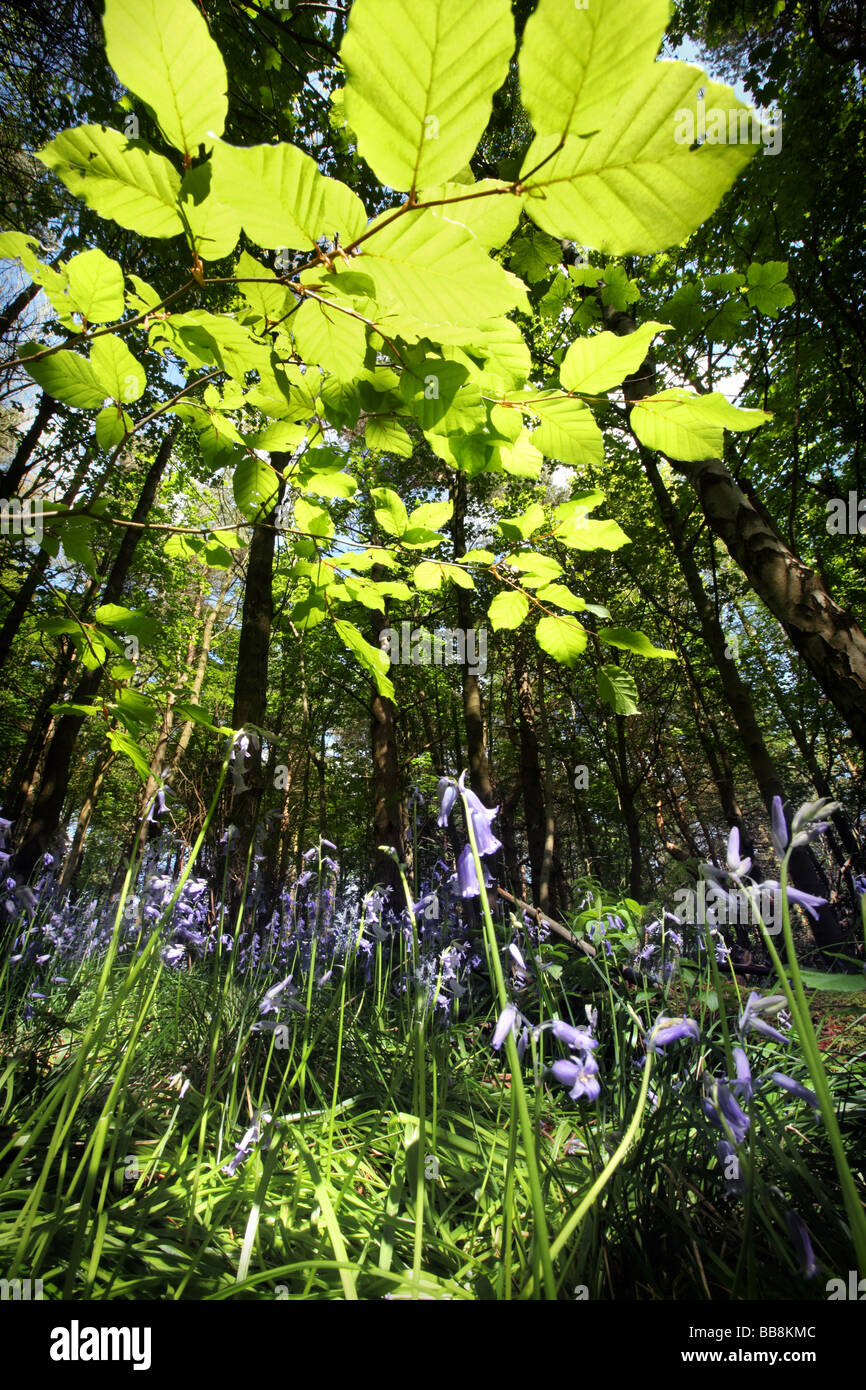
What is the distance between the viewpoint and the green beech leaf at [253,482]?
1.39 metres

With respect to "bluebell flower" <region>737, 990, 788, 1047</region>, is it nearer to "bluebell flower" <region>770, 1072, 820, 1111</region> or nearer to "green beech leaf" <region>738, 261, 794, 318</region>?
"bluebell flower" <region>770, 1072, 820, 1111</region>

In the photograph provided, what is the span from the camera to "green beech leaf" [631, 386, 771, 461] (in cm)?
91

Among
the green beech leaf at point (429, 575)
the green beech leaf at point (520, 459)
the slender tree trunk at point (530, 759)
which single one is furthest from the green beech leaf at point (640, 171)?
the slender tree trunk at point (530, 759)

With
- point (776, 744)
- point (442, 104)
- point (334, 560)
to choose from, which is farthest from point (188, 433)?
point (776, 744)

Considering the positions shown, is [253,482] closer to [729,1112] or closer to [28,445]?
[729,1112]

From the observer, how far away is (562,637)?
1.41 m

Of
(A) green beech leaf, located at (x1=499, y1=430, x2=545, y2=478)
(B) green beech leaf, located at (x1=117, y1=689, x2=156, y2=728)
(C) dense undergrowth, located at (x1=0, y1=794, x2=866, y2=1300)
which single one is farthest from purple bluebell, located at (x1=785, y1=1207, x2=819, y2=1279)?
(B) green beech leaf, located at (x1=117, y1=689, x2=156, y2=728)

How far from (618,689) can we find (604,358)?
2.63 feet

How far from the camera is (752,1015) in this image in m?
1.27

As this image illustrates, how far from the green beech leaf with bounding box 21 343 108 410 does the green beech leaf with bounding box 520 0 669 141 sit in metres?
0.86

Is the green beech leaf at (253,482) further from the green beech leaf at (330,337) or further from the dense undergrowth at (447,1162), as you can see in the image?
the dense undergrowth at (447,1162)
